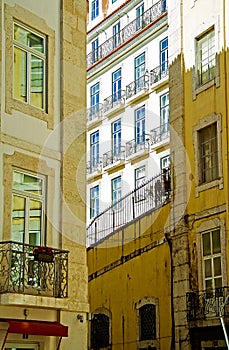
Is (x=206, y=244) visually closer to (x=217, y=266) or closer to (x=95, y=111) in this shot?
(x=217, y=266)

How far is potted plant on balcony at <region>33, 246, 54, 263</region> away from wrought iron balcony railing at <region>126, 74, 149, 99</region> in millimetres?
17683

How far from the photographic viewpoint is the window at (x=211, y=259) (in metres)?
19.4

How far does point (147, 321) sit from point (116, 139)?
12.8 metres

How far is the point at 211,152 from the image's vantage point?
66.8ft

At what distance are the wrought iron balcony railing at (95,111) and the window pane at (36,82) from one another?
1909cm

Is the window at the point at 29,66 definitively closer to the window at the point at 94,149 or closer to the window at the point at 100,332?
the window at the point at 100,332

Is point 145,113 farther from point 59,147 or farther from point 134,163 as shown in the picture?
point 59,147

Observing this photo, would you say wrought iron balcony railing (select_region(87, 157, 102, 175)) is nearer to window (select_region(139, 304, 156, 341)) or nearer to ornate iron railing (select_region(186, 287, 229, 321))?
window (select_region(139, 304, 156, 341))

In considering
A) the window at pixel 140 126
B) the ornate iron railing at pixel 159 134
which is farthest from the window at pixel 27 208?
the window at pixel 140 126

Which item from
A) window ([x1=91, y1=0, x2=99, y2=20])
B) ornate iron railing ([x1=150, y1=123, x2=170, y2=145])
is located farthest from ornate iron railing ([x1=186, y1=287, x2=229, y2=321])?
window ([x1=91, y1=0, x2=99, y2=20])

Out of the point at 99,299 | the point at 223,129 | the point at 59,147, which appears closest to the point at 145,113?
→ the point at 99,299

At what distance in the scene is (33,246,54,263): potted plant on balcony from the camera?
544 inches

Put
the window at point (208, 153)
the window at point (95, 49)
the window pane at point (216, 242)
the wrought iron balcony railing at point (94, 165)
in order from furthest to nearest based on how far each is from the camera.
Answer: the window at point (95, 49) < the wrought iron balcony railing at point (94, 165) < the window at point (208, 153) < the window pane at point (216, 242)

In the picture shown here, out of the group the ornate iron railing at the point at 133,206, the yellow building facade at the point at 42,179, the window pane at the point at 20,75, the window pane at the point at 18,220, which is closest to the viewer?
the yellow building facade at the point at 42,179
